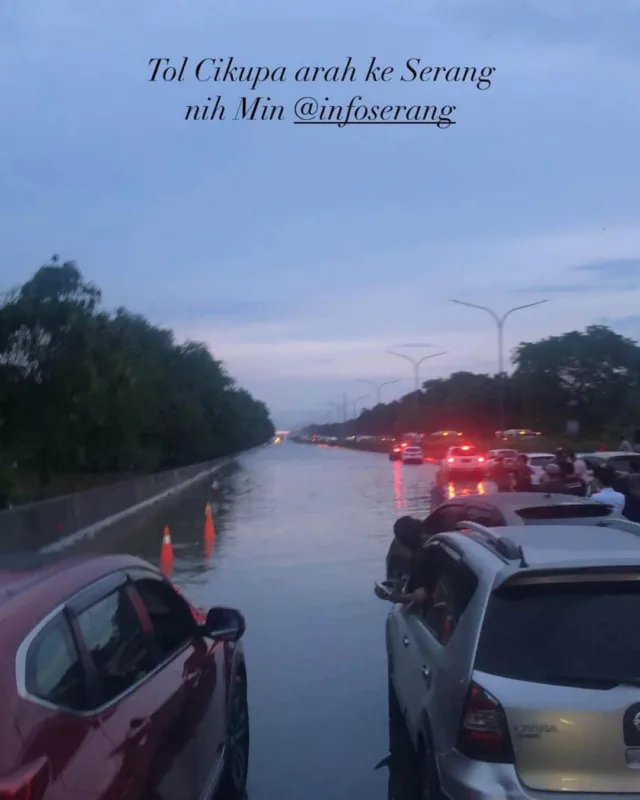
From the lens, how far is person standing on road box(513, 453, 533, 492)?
103 ft

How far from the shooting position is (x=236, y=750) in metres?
6.58

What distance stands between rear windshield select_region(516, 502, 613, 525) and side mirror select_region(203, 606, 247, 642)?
154 inches

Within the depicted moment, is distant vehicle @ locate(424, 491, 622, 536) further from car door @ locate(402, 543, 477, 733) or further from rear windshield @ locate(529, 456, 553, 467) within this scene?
rear windshield @ locate(529, 456, 553, 467)

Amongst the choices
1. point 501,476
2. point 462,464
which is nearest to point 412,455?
point 462,464

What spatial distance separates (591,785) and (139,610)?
2084 mm

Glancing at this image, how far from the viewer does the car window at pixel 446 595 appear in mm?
5391

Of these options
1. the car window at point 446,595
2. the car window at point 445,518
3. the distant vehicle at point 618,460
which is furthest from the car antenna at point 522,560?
the distant vehicle at point 618,460

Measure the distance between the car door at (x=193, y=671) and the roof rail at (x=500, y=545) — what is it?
5.01 feet

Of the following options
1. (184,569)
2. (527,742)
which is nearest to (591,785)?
(527,742)

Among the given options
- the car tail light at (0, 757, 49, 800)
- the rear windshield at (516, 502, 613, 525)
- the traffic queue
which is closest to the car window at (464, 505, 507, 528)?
the rear windshield at (516, 502, 613, 525)

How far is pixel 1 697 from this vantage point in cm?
347

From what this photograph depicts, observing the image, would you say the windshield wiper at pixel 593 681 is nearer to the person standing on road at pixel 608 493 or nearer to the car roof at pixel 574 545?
the car roof at pixel 574 545

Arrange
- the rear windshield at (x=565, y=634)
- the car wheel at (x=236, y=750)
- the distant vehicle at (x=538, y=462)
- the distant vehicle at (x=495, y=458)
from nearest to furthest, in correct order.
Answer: the rear windshield at (x=565, y=634)
the car wheel at (x=236, y=750)
the distant vehicle at (x=538, y=462)
the distant vehicle at (x=495, y=458)

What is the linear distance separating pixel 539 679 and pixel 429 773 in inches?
37.5
